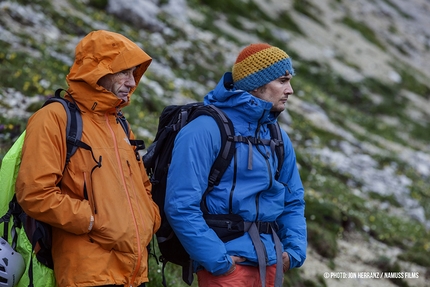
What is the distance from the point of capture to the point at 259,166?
464cm

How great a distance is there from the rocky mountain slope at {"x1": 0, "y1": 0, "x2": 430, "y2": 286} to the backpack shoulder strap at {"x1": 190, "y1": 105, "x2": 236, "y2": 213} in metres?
2.46

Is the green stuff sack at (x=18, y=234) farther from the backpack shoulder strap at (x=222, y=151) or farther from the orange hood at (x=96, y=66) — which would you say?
the backpack shoulder strap at (x=222, y=151)

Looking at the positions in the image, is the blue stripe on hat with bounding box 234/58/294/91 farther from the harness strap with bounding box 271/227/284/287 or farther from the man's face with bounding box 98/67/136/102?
the harness strap with bounding box 271/227/284/287

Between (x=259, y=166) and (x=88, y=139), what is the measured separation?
135cm

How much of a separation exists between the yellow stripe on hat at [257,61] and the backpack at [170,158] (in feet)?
1.40

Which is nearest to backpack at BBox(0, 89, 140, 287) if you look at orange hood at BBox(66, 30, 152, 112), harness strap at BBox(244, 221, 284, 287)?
orange hood at BBox(66, 30, 152, 112)

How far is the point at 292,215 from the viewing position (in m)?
5.12

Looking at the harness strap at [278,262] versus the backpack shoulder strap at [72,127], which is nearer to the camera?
the backpack shoulder strap at [72,127]

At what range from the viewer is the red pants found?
4.51 meters

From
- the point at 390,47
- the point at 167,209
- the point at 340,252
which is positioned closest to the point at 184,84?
the point at 340,252

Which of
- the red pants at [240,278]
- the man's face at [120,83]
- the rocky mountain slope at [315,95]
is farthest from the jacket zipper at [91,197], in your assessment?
the rocky mountain slope at [315,95]

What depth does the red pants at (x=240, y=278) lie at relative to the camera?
4512 millimetres

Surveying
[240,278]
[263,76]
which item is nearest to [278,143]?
[263,76]

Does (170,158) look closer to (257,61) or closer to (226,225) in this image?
(226,225)
